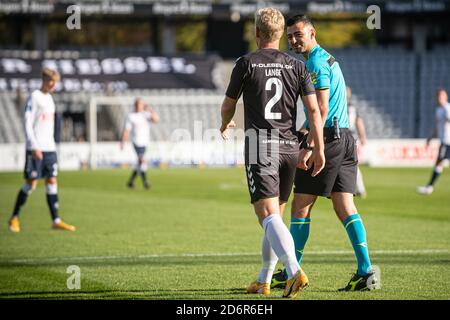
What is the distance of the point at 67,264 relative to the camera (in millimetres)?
10781

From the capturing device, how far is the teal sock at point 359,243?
848cm

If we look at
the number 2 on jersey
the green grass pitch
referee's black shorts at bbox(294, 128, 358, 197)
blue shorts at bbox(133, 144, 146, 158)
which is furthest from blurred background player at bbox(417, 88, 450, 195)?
the number 2 on jersey

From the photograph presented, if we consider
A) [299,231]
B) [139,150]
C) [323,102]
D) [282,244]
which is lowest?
[139,150]

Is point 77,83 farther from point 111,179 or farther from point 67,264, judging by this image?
point 67,264

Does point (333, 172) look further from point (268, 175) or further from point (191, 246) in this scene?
point (191, 246)

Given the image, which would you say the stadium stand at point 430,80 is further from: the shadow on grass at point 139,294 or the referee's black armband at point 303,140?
the shadow on grass at point 139,294

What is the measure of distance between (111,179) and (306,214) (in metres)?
20.5

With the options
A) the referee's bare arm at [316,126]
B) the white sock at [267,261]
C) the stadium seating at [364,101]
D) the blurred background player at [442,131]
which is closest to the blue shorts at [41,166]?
the white sock at [267,261]

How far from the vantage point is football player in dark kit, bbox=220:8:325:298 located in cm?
762

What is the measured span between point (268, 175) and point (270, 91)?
71cm

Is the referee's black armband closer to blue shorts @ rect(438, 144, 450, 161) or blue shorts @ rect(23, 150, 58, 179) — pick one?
blue shorts @ rect(23, 150, 58, 179)

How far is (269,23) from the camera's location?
7574 millimetres

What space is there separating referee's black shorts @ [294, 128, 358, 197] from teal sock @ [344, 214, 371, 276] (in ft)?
0.95

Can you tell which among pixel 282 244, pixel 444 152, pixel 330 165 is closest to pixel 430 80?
pixel 444 152
